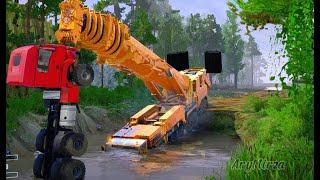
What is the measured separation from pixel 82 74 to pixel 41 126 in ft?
22.5

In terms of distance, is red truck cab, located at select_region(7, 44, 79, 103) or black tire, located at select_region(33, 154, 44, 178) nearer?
red truck cab, located at select_region(7, 44, 79, 103)

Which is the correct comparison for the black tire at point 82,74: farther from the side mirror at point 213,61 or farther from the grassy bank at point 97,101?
the side mirror at point 213,61

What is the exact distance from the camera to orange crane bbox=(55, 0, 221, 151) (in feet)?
23.2

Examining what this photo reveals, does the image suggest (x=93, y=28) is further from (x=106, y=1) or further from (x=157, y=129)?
(x=106, y=1)

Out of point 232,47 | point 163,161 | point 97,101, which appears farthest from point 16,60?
point 232,47

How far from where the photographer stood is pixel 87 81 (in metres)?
4.98

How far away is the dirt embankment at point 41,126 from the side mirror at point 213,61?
3.85m

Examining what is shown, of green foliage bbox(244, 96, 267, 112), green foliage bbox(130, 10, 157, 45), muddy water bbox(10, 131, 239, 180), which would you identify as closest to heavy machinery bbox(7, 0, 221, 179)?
muddy water bbox(10, 131, 239, 180)

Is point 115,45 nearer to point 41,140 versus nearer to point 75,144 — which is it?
point 41,140

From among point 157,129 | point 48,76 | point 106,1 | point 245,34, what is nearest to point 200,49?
point 106,1

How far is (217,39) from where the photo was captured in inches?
1238

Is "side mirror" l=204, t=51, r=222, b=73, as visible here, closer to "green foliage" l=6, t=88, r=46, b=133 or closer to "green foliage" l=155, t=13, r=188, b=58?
"green foliage" l=6, t=88, r=46, b=133

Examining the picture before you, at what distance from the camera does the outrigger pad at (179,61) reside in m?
13.6

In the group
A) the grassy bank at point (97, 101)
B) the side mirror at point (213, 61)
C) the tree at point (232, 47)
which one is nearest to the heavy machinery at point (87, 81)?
the side mirror at point (213, 61)
